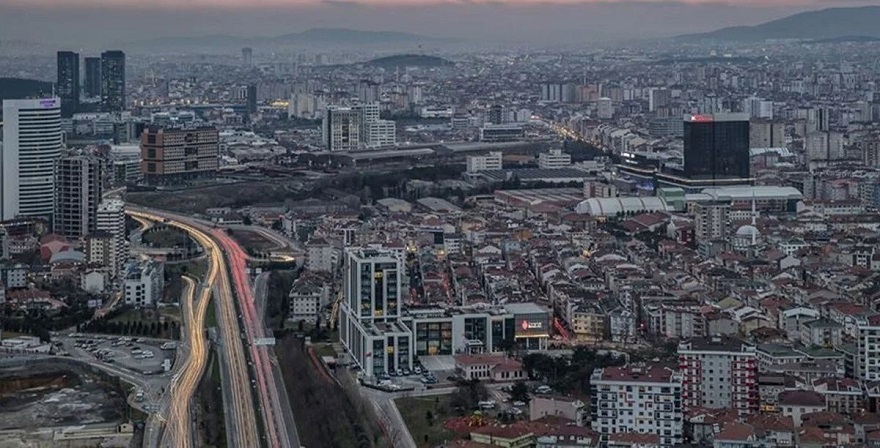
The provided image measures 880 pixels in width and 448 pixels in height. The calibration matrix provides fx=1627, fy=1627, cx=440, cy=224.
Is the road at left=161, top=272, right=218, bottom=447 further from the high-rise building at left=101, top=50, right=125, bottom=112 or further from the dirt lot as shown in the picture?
the high-rise building at left=101, top=50, right=125, bottom=112

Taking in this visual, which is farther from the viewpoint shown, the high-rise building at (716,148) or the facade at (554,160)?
the facade at (554,160)

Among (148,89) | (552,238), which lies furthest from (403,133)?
(552,238)

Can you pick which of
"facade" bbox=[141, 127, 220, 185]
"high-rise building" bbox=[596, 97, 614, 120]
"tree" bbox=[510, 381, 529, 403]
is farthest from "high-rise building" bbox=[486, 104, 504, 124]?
"tree" bbox=[510, 381, 529, 403]

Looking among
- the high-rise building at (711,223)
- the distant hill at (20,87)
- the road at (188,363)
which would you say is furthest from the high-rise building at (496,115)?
the road at (188,363)

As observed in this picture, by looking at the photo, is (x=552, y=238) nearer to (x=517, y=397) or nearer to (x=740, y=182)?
(x=740, y=182)

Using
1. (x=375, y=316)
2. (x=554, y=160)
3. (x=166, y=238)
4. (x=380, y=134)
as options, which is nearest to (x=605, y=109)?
(x=380, y=134)

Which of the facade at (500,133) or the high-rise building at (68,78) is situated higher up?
the high-rise building at (68,78)

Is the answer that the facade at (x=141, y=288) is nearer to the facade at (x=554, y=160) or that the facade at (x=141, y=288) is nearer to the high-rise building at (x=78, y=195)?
the high-rise building at (x=78, y=195)
